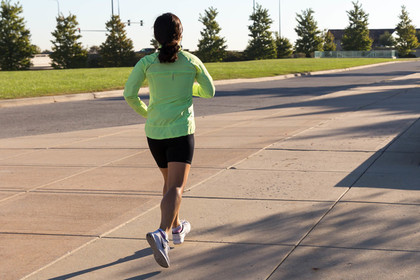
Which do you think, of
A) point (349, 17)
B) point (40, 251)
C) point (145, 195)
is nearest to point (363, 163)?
point (145, 195)

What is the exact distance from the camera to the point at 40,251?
4.88 meters

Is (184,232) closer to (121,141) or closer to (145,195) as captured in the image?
(145,195)

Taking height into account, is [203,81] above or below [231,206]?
above

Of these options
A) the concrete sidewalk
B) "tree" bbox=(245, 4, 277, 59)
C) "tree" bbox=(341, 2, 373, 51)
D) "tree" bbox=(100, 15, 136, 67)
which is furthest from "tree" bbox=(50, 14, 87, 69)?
the concrete sidewalk

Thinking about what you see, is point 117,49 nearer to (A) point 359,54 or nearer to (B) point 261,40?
(B) point 261,40

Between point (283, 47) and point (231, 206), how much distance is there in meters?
93.4

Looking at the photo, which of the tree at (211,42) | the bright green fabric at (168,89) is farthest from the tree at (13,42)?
the bright green fabric at (168,89)

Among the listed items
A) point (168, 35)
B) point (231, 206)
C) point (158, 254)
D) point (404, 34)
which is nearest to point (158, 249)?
point (158, 254)

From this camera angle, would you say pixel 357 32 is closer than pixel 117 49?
No

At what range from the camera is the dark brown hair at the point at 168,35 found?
14.1 ft

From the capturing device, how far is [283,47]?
97.7 meters

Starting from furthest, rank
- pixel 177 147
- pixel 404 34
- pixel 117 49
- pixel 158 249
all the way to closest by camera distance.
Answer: pixel 404 34 < pixel 117 49 < pixel 177 147 < pixel 158 249

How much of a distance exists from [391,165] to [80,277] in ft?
15.2

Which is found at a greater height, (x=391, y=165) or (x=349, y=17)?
(x=349, y=17)
